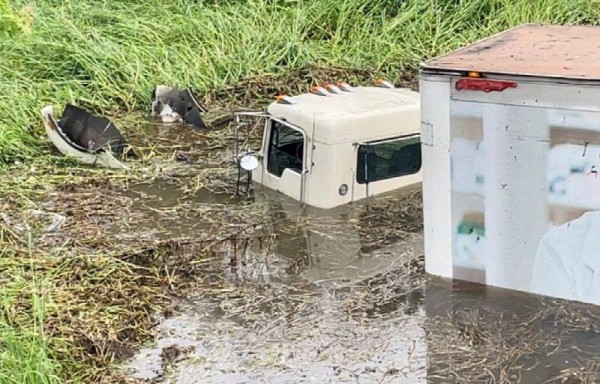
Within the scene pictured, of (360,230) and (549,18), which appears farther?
(549,18)

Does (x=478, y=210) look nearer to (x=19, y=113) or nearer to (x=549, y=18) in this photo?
(x=19, y=113)

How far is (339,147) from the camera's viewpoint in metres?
8.33

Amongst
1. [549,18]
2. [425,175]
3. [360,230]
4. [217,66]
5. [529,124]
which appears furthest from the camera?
[549,18]

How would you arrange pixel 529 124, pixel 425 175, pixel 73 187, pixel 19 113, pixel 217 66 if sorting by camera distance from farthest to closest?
pixel 217 66 → pixel 19 113 → pixel 73 187 → pixel 425 175 → pixel 529 124

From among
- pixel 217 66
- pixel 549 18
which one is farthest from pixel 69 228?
pixel 549 18

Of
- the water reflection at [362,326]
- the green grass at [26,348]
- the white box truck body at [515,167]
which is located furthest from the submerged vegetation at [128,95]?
the white box truck body at [515,167]

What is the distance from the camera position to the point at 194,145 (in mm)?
10883

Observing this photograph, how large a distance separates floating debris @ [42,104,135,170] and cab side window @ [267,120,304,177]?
1.71 metres

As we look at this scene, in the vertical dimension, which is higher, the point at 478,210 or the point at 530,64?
the point at 530,64

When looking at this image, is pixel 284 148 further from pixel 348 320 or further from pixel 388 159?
pixel 348 320

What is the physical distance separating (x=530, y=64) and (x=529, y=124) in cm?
40

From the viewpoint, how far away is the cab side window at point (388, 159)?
855cm

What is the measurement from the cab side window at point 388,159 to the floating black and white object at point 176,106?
328 cm

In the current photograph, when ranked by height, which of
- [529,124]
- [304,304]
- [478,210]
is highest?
[529,124]
